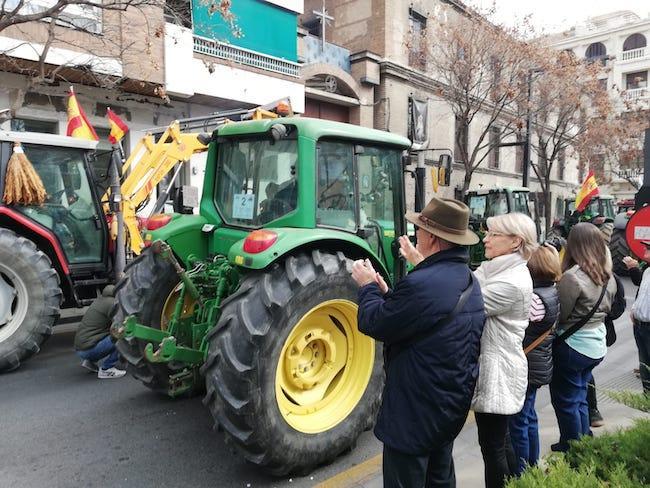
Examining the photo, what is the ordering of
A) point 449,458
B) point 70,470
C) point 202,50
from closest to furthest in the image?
point 449,458
point 70,470
point 202,50

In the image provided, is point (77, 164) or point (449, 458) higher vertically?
point (77, 164)

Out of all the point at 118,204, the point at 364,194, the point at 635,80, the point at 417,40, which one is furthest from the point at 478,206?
the point at 635,80

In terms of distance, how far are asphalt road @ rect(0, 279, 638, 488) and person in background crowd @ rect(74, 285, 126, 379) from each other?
186 millimetres

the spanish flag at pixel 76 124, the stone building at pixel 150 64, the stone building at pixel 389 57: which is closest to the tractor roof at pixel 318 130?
the spanish flag at pixel 76 124

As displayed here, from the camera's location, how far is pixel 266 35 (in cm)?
1383

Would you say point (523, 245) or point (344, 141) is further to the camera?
point (344, 141)

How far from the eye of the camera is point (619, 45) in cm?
4506

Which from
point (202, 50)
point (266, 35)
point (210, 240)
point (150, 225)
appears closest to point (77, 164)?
point (150, 225)

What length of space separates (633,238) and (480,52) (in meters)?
12.7

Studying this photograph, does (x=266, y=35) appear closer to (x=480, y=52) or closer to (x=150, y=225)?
(x=480, y=52)

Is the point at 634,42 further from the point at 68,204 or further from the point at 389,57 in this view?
the point at 68,204

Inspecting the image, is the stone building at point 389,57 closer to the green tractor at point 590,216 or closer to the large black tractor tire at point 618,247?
the green tractor at point 590,216

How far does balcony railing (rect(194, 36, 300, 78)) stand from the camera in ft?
41.2

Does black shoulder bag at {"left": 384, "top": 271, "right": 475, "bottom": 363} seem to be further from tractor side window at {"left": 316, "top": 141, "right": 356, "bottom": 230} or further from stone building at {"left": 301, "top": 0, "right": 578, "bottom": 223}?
stone building at {"left": 301, "top": 0, "right": 578, "bottom": 223}
